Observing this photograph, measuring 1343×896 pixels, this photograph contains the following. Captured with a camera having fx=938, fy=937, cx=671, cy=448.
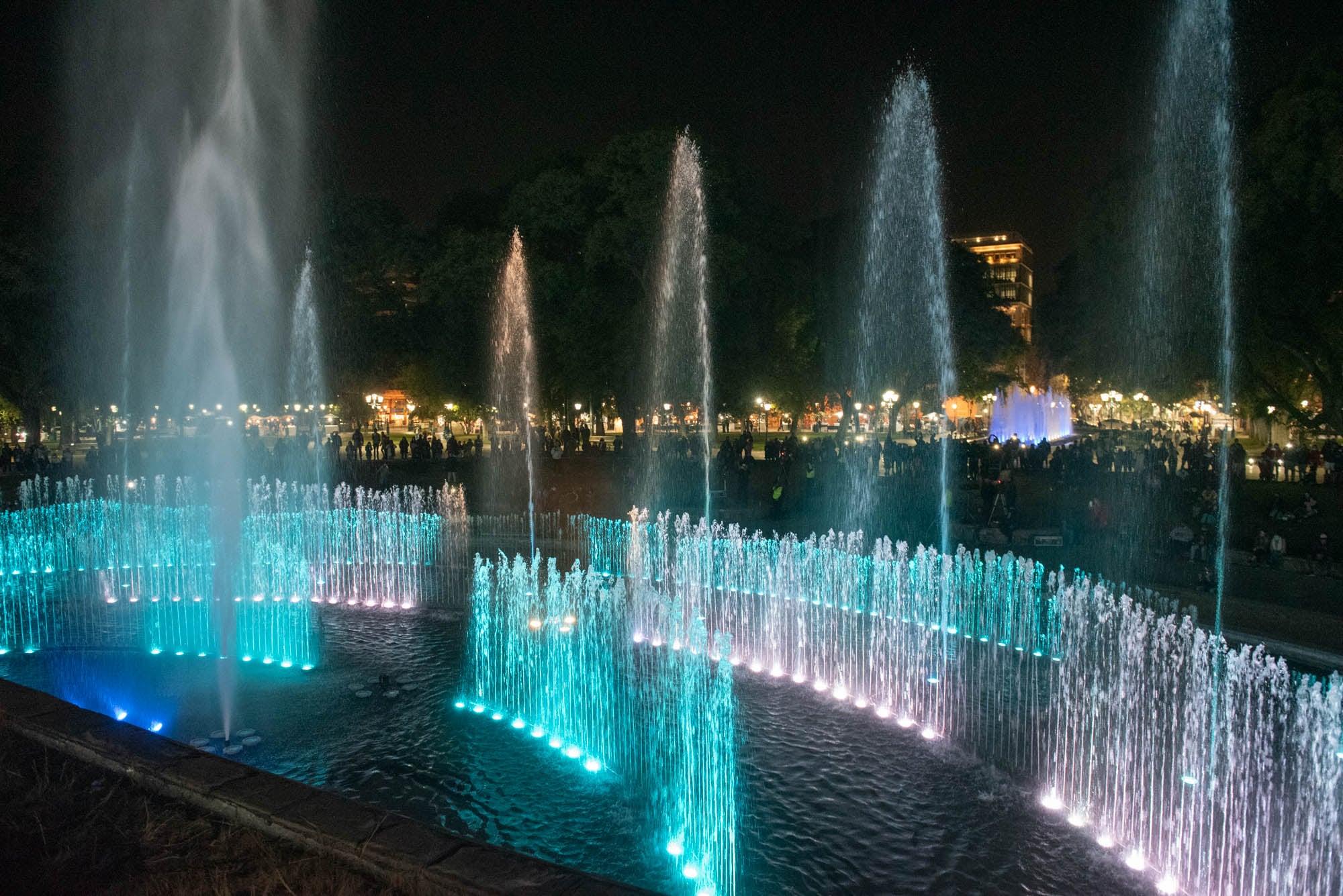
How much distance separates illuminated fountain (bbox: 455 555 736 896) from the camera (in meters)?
7.00

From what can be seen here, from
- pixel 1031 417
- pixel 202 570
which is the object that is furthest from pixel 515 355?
pixel 1031 417

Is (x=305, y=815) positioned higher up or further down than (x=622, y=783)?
higher up

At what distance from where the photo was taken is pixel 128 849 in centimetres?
470

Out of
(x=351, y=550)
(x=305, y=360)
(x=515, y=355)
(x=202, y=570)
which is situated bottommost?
(x=202, y=570)

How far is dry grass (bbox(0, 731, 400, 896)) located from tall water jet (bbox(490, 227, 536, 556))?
58.7 feet

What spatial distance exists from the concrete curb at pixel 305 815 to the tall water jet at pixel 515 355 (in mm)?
17471

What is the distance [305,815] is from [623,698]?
17.1 ft

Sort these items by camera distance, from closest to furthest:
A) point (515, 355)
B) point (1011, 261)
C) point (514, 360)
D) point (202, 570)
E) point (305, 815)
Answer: point (305, 815), point (202, 570), point (515, 355), point (514, 360), point (1011, 261)

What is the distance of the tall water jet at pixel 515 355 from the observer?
28.2 metres

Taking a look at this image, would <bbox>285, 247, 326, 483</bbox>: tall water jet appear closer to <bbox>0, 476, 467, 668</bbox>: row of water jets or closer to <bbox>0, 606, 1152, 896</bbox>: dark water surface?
<bbox>0, 476, 467, 668</bbox>: row of water jets

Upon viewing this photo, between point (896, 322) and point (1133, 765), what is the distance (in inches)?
1199

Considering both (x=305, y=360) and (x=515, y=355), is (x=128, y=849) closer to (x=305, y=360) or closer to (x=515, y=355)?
(x=515, y=355)

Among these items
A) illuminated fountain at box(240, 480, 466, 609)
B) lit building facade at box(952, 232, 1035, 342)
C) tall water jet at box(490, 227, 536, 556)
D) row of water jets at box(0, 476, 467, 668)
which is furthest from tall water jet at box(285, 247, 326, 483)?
lit building facade at box(952, 232, 1035, 342)

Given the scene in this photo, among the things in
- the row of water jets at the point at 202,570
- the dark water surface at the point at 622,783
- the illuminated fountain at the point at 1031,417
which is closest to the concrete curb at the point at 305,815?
the dark water surface at the point at 622,783
